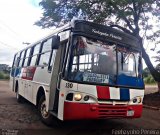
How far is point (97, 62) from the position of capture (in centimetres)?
798

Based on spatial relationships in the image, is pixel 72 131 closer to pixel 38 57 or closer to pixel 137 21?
pixel 38 57

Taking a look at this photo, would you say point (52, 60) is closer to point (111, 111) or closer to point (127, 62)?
point (127, 62)

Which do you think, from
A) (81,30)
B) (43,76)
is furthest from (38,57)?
(81,30)

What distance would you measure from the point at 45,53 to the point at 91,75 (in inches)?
115

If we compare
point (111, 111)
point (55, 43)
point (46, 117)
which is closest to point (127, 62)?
point (111, 111)

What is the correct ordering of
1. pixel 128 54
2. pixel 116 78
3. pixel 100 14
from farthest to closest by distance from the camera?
pixel 100 14 → pixel 128 54 → pixel 116 78

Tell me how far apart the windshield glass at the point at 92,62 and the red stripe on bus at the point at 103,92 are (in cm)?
18

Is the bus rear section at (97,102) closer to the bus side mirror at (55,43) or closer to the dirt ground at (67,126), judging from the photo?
the dirt ground at (67,126)

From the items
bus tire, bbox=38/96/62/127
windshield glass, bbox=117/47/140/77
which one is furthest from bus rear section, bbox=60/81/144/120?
bus tire, bbox=38/96/62/127

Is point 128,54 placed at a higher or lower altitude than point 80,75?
higher

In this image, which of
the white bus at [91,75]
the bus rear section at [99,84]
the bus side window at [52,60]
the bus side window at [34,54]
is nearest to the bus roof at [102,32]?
the white bus at [91,75]

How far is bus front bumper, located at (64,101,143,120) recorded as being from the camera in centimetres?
746

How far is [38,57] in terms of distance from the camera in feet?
36.2

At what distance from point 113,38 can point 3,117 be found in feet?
15.6
